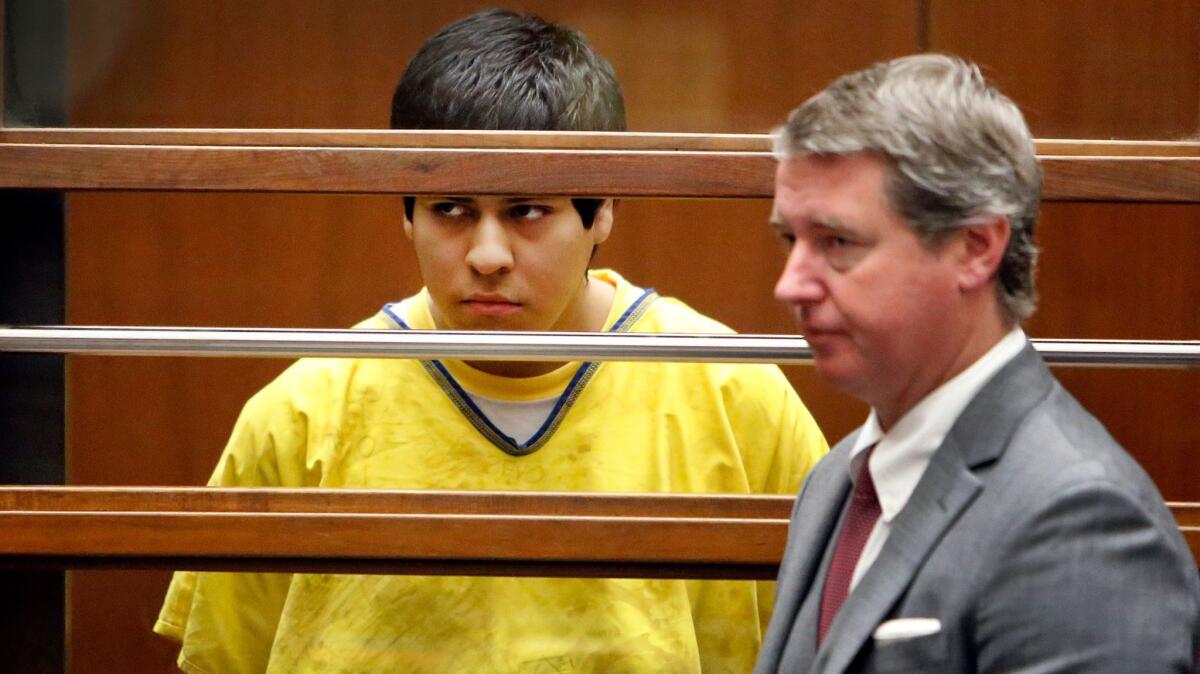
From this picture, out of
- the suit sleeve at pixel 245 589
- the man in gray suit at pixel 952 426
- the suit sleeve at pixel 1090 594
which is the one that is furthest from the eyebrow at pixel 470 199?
the suit sleeve at pixel 1090 594

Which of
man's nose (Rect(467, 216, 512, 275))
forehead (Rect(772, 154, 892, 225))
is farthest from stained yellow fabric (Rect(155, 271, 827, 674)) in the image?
forehead (Rect(772, 154, 892, 225))

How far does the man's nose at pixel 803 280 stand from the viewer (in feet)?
3.32

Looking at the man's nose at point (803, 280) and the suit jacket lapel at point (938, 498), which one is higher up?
the man's nose at point (803, 280)

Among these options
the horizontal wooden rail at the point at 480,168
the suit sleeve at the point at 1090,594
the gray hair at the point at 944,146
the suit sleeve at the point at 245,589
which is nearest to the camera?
the suit sleeve at the point at 1090,594

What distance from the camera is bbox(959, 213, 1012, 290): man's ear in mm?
973

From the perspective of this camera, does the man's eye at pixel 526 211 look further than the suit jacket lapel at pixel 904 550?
Yes

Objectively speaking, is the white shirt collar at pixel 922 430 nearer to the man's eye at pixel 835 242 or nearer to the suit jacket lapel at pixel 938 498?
the suit jacket lapel at pixel 938 498

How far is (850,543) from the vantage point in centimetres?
106

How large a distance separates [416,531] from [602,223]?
0.35m

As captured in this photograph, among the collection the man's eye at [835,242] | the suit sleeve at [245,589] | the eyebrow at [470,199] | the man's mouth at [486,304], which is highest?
the man's eye at [835,242]

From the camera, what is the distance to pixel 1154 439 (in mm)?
1484

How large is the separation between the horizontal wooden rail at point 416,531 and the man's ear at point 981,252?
0.42 metres

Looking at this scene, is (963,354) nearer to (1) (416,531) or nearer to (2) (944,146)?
(2) (944,146)

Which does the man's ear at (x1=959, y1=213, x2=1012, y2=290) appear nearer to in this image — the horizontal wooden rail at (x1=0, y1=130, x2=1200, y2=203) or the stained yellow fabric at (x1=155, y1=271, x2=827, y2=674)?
the horizontal wooden rail at (x1=0, y1=130, x2=1200, y2=203)
